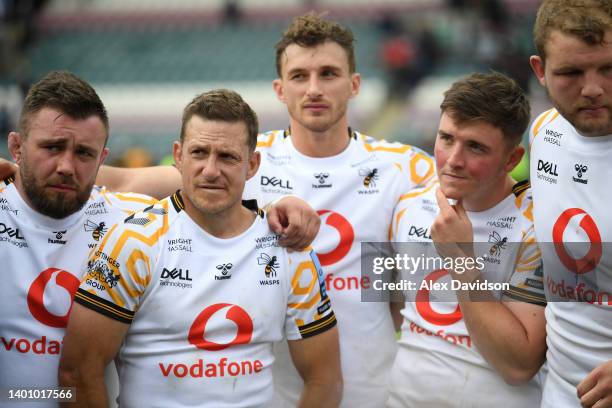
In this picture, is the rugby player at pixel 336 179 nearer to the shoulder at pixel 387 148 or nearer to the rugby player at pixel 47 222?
the shoulder at pixel 387 148

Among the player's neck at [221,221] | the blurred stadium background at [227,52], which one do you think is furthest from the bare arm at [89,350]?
the blurred stadium background at [227,52]

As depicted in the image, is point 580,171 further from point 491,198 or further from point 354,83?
point 354,83

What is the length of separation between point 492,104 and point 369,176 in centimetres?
89

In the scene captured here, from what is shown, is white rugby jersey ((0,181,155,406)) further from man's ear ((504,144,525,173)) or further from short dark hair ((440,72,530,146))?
man's ear ((504,144,525,173))

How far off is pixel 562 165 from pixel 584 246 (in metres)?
0.39

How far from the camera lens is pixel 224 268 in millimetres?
3312

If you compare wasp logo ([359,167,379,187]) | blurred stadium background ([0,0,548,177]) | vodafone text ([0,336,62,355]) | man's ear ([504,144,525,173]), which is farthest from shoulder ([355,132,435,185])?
blurred stadium background ([0,0,548,177])

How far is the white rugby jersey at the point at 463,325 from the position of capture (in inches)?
140

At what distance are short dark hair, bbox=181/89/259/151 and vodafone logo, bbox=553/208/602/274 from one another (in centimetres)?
146

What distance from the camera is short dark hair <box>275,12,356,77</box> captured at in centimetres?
436

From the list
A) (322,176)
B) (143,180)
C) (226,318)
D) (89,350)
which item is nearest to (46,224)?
(89,350)

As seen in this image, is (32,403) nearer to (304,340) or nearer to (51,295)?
(51,295)

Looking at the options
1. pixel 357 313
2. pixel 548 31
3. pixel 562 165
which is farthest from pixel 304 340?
pixel 548 31

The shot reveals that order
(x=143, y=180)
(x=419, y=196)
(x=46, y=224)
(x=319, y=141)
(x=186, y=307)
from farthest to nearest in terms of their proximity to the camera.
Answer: (x=319, y=141)
(x=143, y=180)
(x=419, y=196)
(x=46, y=224)
(x=186, y=307)
